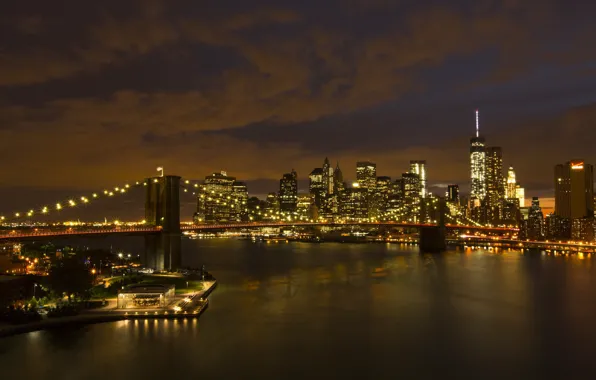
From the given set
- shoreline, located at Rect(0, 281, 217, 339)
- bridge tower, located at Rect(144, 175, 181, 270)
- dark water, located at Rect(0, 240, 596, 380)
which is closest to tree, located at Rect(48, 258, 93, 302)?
shoreline, located at Rect(0, 281, 217, 339)

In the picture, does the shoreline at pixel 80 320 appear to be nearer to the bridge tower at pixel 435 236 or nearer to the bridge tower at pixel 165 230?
the bridge tower at pixel 165 230

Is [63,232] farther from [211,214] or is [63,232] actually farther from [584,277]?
[211,214]

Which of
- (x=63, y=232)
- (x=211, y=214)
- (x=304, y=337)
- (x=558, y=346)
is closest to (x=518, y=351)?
(x=558, y=346)

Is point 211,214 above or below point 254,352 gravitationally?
above

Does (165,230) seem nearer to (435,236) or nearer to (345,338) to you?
(345,338)

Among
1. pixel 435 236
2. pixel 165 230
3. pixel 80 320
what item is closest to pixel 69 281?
pixel 80 320
